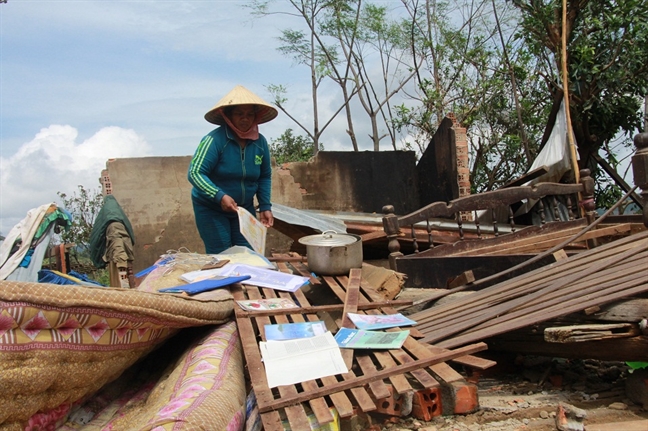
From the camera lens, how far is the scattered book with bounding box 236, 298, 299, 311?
2.83 metres

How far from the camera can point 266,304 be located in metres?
2.92

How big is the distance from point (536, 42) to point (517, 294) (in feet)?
22.3

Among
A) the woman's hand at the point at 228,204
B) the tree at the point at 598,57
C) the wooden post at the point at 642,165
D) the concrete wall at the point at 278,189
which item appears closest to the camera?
the wooden post at the point at 642,165

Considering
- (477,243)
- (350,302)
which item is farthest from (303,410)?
(477,243)

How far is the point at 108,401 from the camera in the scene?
2.22m

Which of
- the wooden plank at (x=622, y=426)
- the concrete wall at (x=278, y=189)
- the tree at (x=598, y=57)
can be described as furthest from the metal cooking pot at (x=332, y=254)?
the tree at (x=598, y=57)

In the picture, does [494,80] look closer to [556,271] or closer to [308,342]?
[556,271]

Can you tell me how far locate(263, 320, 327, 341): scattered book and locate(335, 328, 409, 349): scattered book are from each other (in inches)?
4.9

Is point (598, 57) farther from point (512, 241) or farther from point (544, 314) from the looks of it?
point (544, 314)

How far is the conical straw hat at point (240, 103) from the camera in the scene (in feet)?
13.9

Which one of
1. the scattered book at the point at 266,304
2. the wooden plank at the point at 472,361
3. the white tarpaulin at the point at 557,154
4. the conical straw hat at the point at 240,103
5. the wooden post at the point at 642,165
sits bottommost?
the wooden plank at the point at 472,361

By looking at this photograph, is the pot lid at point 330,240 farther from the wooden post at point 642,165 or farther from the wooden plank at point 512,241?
the wooden post at point 642,165

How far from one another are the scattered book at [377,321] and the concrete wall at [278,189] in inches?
222

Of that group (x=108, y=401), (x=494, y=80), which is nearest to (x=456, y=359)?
(x=108, y=401)
